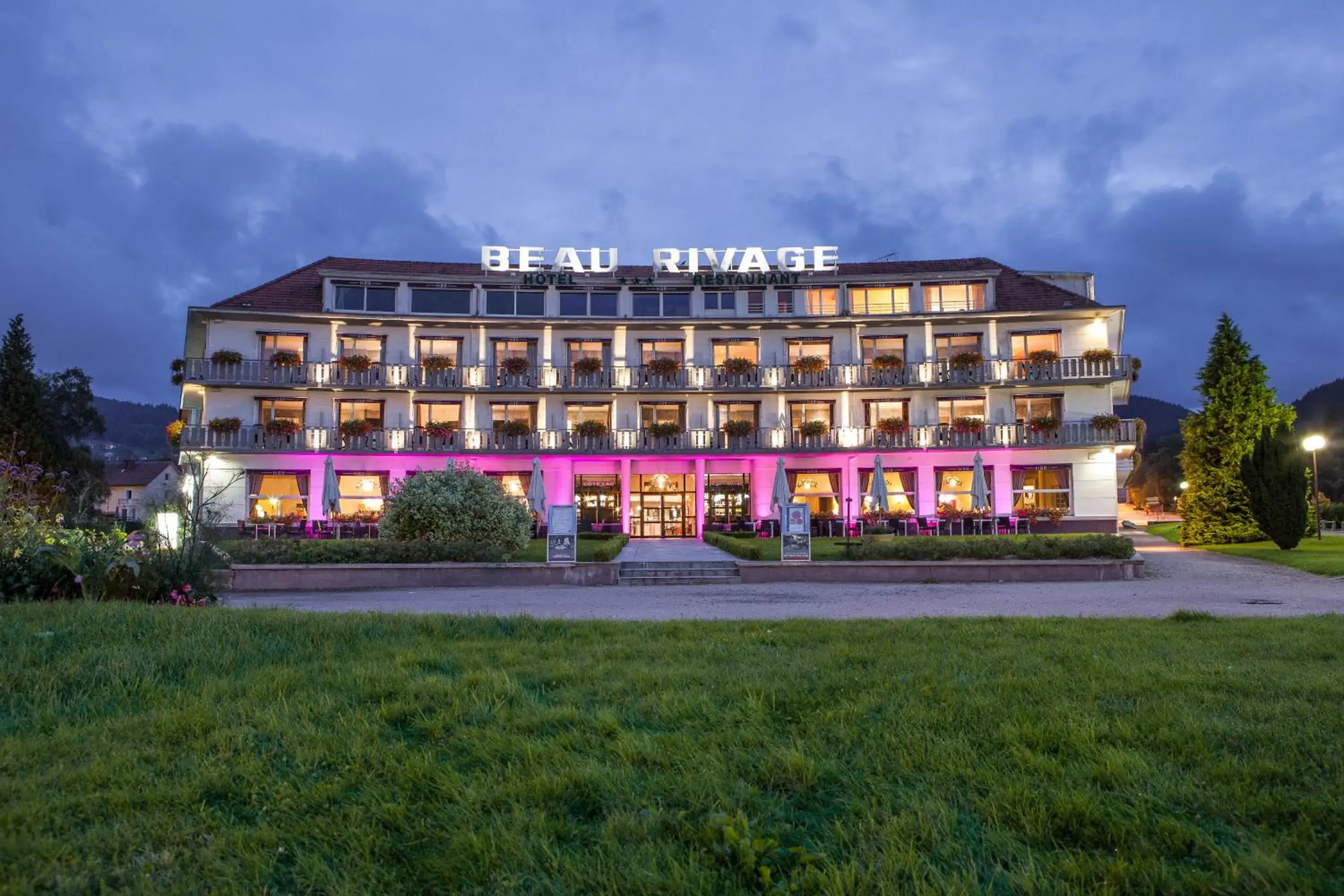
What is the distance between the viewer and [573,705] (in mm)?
4828

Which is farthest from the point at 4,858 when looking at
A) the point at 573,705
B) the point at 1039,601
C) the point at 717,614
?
the point at 1039,601

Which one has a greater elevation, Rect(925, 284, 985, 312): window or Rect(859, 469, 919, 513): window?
Rect(925, 284, 985, 312): window

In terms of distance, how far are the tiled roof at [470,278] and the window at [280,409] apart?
12.9 feet

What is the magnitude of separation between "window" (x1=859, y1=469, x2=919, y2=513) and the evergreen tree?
9970 millimetres

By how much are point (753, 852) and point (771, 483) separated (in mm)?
31479

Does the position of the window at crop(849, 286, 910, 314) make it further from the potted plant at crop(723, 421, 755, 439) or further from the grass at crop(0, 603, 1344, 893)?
the grass at crop(0, 603, 1344, 893)

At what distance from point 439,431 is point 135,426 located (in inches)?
7230

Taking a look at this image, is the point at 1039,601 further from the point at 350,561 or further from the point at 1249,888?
the point at 350,561

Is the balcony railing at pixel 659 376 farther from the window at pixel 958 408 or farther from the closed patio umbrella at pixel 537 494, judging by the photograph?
the closed patio umbrella at pixel 537 494

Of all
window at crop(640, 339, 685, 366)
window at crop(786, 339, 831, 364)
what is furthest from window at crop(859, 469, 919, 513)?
window at crop(640, 339, 685, 366)

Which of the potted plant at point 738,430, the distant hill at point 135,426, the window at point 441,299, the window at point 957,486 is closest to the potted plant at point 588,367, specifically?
the window at point 441,299

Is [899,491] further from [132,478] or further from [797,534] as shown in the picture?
[132,478]

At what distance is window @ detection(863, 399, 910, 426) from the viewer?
113ft

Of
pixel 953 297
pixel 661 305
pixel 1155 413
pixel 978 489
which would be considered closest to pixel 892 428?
pixel 978 489
